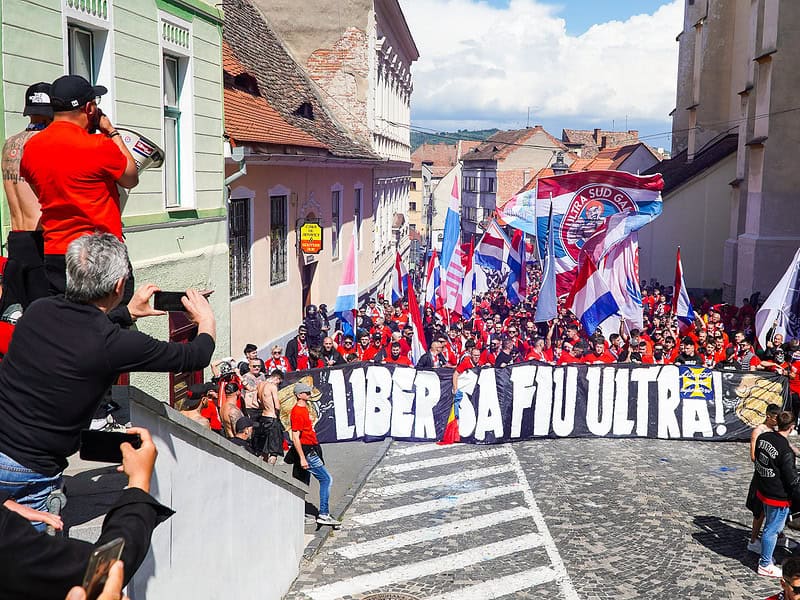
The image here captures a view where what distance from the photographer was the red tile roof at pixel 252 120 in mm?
16673

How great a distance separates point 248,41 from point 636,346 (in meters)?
14.9

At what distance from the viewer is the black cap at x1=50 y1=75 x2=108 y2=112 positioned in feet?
15.1

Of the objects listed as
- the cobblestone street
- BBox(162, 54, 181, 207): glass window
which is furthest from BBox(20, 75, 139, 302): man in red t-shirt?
BBox(162, 54, 181, 207): glass window

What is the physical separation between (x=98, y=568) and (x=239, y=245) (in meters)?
15.7

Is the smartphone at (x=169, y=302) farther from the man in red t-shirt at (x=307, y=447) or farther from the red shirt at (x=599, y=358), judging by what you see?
the red shirt at (x=599, y=358)

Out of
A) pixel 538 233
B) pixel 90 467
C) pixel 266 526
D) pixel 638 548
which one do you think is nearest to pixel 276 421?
pixel 266 526

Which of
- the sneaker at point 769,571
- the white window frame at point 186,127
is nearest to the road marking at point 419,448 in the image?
the white window frame at point 186,127

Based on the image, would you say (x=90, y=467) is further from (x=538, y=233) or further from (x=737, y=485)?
(x=538, y=233)

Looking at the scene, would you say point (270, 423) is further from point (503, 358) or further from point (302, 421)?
point (503, 358)

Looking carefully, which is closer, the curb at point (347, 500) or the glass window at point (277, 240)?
A: the curb at point (347, 500)

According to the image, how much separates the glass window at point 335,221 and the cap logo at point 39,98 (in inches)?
823

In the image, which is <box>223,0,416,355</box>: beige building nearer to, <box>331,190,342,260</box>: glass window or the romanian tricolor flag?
<box>331,190,342,260</box>: glass window

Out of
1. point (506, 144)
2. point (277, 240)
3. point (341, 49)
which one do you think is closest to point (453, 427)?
point (277, 240)

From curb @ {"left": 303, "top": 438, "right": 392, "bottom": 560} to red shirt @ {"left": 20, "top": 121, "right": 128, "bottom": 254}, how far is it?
6030 millimetres
